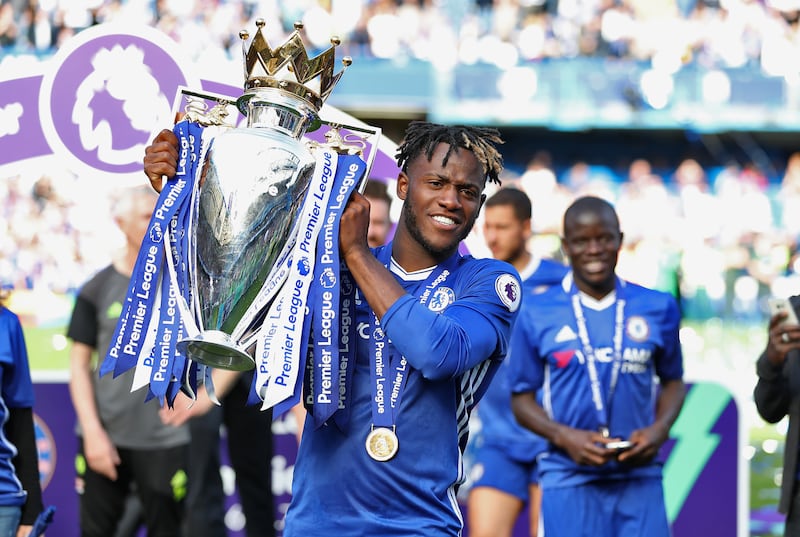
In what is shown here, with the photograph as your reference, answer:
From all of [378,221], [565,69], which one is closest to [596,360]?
[378,221]

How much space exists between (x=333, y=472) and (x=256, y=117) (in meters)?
0.98

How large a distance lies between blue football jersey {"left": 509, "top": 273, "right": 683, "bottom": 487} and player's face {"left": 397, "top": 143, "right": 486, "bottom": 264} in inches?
83.0

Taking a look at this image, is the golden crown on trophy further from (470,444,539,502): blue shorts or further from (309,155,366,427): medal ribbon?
(470,444,539,502): blue shorts

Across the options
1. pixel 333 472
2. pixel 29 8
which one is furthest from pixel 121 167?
pixel 29 8

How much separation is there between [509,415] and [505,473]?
1.04 feet

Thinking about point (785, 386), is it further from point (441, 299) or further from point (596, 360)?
point (441, 299)

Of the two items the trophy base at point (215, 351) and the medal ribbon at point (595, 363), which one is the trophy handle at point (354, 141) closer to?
the trophy base at point (215, 351)

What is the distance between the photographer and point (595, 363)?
520cm

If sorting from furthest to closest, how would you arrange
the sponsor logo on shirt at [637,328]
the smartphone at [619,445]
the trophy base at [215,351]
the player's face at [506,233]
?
the player's face at [506,233] → the sponsor logo on shirt at [637,328] → the smartphone at [619,445] → the trophy base at [215,351]

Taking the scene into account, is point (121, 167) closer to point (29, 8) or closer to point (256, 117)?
point (256, 117)

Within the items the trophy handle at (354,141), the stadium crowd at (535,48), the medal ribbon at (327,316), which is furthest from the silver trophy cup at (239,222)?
the stadium crowd at (535,48)

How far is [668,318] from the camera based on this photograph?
538 centimetres

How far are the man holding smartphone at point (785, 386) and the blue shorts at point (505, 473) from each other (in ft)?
5.77

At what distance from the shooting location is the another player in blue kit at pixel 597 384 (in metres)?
5.03
